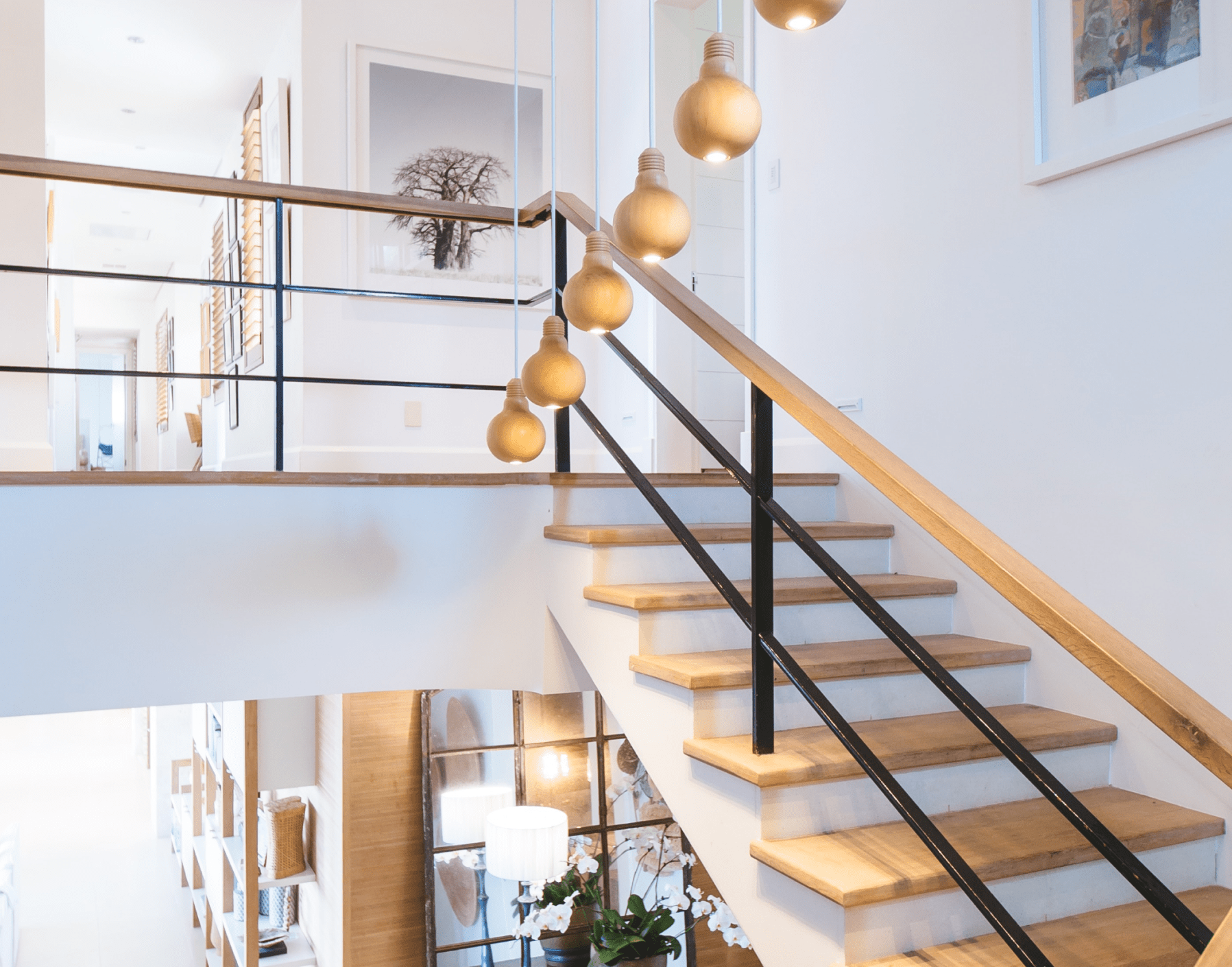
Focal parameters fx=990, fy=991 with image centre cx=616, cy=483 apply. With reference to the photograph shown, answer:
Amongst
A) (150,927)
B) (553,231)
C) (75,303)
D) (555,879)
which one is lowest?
(150,927)

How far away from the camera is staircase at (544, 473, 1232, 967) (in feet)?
5.58

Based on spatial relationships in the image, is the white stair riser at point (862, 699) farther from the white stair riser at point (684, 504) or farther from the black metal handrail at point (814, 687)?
the white stair riser at point (684, 504)

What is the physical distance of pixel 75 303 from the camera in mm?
12234

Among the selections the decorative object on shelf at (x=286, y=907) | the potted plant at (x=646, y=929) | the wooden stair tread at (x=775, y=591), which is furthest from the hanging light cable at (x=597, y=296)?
the decorative object on shelf at (x=286, y=907)

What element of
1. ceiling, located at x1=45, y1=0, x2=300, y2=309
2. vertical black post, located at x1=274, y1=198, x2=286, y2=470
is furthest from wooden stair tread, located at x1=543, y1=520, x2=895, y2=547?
ceiling, located at x1=45, y1=0, x2=300, y2=309

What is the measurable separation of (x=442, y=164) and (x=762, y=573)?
3.61m

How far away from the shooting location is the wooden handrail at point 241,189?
2.38m

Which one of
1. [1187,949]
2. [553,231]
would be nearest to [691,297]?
[553,231]

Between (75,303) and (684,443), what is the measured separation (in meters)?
10.6

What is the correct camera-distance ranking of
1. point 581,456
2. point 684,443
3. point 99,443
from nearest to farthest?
1. point 684,443
2. point 581,456
3. point 99,443

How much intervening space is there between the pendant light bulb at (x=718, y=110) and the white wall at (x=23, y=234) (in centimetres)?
356

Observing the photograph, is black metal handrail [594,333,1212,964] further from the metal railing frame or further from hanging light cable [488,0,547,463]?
hanging light cable [488,0,547,463]

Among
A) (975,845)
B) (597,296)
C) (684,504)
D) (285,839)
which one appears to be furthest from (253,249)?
(975,845)

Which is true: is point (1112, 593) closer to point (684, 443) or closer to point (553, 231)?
point (553, 231)
